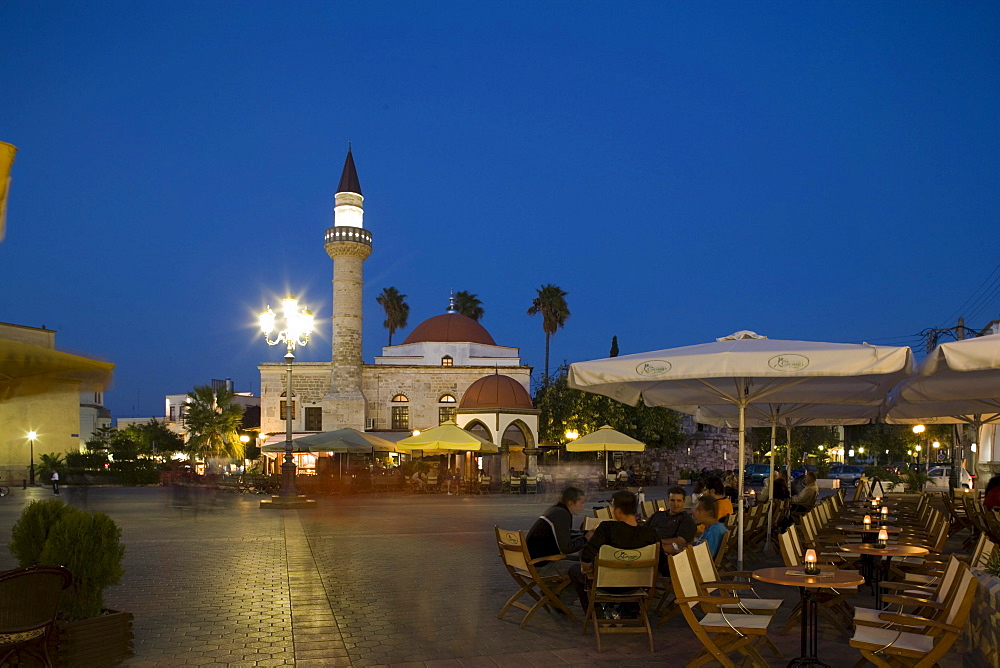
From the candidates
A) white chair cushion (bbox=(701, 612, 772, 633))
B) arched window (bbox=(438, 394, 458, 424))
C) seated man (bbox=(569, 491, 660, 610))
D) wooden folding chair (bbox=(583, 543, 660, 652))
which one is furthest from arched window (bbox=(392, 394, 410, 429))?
white chair cushion (bbox=(701, 612, 772, 633))

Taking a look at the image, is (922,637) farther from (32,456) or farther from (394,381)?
(32,456)

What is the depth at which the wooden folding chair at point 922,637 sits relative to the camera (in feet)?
15.5

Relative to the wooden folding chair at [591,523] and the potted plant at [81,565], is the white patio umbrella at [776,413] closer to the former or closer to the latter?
the wooden folding chair at [591,523]

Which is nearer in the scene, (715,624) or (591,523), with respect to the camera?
(715,624)

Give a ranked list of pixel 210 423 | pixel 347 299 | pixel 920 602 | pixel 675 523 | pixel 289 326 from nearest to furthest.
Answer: pixel 920 602
pixel 675 523
pixel 289 326
pixel 347 299
pixel 210 423

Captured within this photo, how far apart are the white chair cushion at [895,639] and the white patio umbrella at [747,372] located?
2472 mm

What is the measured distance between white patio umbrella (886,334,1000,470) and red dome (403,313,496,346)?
135ft

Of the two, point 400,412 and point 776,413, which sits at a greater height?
point 776,413

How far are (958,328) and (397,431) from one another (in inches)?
1229

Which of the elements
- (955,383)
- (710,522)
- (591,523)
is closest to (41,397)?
(710,522)

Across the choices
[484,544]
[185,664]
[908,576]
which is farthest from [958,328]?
[185,664]

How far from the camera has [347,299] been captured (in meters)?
44.7

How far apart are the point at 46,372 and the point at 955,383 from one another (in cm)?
839

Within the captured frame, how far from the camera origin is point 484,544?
1373 centimetres
